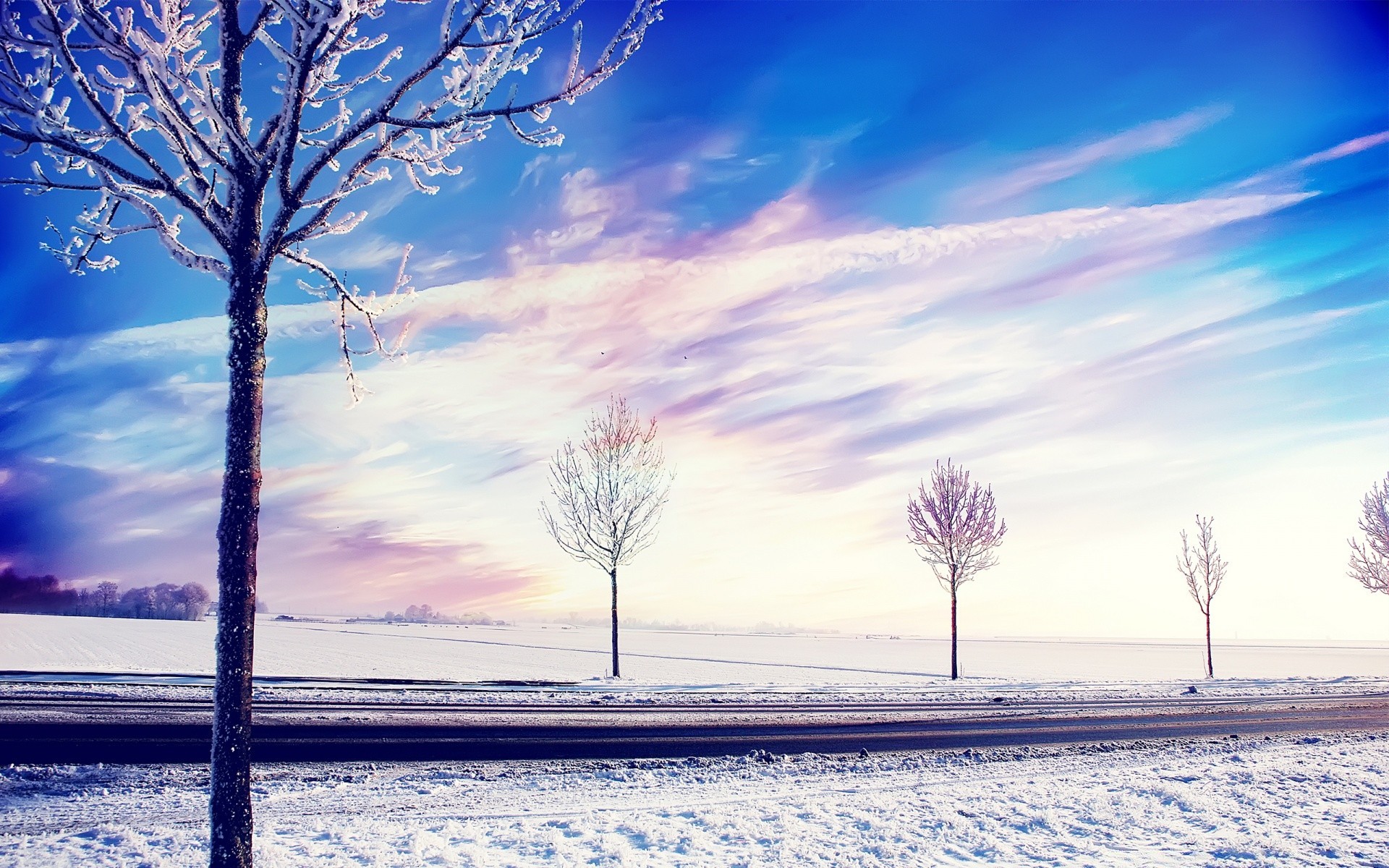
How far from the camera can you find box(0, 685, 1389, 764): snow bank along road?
9.77 m

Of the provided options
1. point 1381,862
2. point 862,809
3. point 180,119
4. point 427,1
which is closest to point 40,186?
point 180,119

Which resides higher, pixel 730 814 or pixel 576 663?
pixel 730 814

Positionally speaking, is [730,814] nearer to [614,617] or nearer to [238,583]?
[238,583]

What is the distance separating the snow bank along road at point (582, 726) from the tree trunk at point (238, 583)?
4.86 m

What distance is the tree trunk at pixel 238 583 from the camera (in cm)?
471

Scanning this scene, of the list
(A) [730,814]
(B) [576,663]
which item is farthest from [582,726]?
(B) [576,663]

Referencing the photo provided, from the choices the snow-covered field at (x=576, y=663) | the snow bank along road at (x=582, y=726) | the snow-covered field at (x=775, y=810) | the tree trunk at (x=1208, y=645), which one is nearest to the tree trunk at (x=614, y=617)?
the snow-covered field at (x=576, y=663)

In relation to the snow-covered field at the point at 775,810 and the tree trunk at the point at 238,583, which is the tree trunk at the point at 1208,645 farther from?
the tree trunk at the point at 238,583

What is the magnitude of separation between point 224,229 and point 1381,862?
10260 mm

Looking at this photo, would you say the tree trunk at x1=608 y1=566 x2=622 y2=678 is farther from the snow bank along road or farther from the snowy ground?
the snowy ground

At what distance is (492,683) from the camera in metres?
19.6

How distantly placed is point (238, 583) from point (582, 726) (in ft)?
29.1

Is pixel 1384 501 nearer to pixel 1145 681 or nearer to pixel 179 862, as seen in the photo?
pixel 1145 681

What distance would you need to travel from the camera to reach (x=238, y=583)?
15.8ft
